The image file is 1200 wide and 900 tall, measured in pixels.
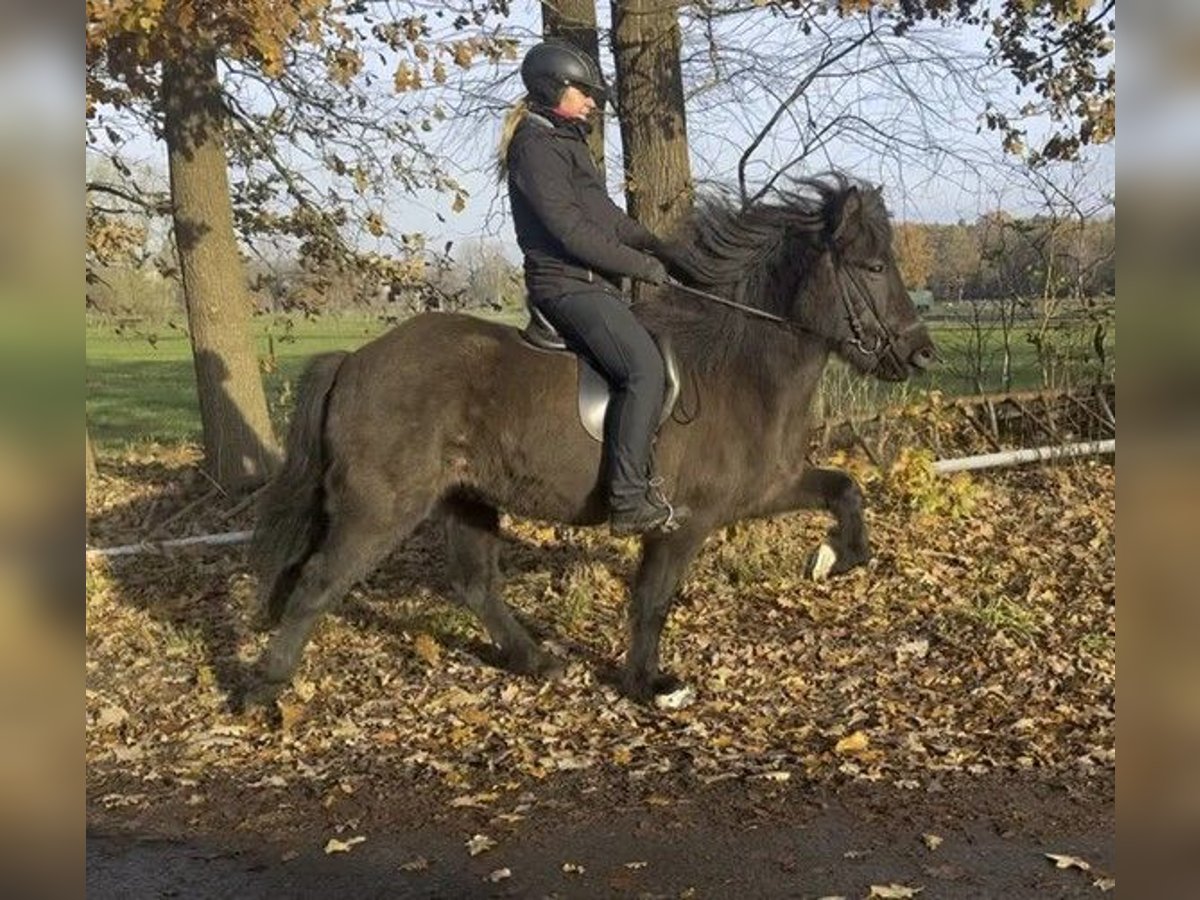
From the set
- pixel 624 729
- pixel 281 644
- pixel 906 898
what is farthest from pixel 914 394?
pixel 906 898

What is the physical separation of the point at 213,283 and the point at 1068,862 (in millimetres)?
10815

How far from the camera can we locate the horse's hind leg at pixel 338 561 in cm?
721

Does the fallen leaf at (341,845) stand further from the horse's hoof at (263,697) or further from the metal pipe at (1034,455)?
the metal pipe at (1034,455)

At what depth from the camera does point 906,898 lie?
4621mm

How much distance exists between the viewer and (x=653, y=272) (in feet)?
22.5

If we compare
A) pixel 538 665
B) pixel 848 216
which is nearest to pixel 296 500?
pixel 538 665

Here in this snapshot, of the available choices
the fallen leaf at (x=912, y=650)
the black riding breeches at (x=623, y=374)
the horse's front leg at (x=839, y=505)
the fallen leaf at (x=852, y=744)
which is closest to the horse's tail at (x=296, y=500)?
the black riding breeches at (x=623, y=374)

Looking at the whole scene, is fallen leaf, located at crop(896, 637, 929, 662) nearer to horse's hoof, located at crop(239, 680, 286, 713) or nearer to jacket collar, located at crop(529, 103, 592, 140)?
jacket collar, located at crop(529, 103, 592, 140)

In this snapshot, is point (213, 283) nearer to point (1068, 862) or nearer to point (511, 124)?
point (511, 124)

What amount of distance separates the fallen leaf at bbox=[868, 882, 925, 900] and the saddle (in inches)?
117

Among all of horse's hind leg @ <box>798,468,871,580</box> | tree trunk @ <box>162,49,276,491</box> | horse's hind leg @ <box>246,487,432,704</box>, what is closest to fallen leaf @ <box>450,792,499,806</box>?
horse's hind leg @ <box>246,487,432,704</box>

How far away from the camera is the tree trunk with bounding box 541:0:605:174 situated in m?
11.0

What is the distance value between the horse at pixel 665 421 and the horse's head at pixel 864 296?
10 mm
